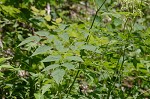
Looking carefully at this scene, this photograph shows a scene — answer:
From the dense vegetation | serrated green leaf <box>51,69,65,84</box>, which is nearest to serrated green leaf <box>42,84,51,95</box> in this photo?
the dense vegetation

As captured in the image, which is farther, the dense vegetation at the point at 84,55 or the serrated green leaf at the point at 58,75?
the dense vegetation at the point at 84,55

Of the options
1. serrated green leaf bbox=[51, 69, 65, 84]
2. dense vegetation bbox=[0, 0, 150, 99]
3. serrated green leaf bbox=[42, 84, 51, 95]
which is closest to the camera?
serrated green leaf bbox=[51, 69, 65, 84]

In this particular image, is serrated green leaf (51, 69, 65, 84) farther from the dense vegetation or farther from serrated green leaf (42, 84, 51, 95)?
serrated green leaf (42, 84, 51, 95)

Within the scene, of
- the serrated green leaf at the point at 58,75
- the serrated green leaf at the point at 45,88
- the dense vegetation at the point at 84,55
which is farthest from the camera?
the serrated green leaf at the point at 45,88

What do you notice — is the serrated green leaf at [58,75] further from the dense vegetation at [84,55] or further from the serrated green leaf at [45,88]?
the serrated green leaf at [45,88]

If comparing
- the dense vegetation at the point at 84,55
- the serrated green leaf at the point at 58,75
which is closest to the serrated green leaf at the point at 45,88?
the dense vegetation at the point at 84,55

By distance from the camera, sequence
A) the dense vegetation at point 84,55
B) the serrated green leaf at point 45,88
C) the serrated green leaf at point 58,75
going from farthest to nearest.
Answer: the serrated green leaf at point 45,88
the dense vegetation at point 84,55
the serrated green leaf at point 58,75

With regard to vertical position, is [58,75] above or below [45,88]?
above

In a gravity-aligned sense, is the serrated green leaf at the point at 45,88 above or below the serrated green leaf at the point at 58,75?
below

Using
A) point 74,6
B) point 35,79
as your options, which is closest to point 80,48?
point 35,79

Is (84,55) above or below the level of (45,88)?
above

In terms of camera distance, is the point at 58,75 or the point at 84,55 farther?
the point at 84,55

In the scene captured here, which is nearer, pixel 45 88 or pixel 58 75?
pixel 58 75

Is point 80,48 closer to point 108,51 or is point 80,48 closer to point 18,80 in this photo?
point 108,51
